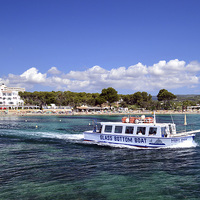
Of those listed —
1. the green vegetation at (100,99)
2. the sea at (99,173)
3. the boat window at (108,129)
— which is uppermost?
the green vegetation at (100,99)

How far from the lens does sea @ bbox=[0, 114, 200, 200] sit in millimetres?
15906

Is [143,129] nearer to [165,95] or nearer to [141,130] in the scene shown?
[141,130]

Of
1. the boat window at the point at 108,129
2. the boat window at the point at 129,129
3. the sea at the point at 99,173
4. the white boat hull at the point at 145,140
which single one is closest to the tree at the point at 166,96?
the boat window at the point at 108,129

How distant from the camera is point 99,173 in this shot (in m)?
20.3

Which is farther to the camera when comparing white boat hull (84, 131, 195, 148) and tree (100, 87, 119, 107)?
tree (100, 87, 119, 107)

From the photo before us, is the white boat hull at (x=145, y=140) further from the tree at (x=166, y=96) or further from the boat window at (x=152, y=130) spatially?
the tree at (x=166, y=96)

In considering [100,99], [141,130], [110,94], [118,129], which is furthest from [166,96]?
[141,130]

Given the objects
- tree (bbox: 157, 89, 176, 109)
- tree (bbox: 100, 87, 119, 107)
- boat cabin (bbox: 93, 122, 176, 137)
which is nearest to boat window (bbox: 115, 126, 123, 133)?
boat cabin (bbox: 93, 122, 176, 137)

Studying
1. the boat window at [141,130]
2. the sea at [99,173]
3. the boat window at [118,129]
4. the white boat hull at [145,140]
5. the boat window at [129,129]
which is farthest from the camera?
the boat window at [118,129]

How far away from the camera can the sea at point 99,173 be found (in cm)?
1591

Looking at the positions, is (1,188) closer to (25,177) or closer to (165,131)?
(25,177)

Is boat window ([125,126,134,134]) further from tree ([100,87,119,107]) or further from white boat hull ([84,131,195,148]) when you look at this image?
tree ([100,87,119,107])

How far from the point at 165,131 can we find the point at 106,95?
139533mm

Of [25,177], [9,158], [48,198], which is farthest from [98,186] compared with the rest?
[9,158]
